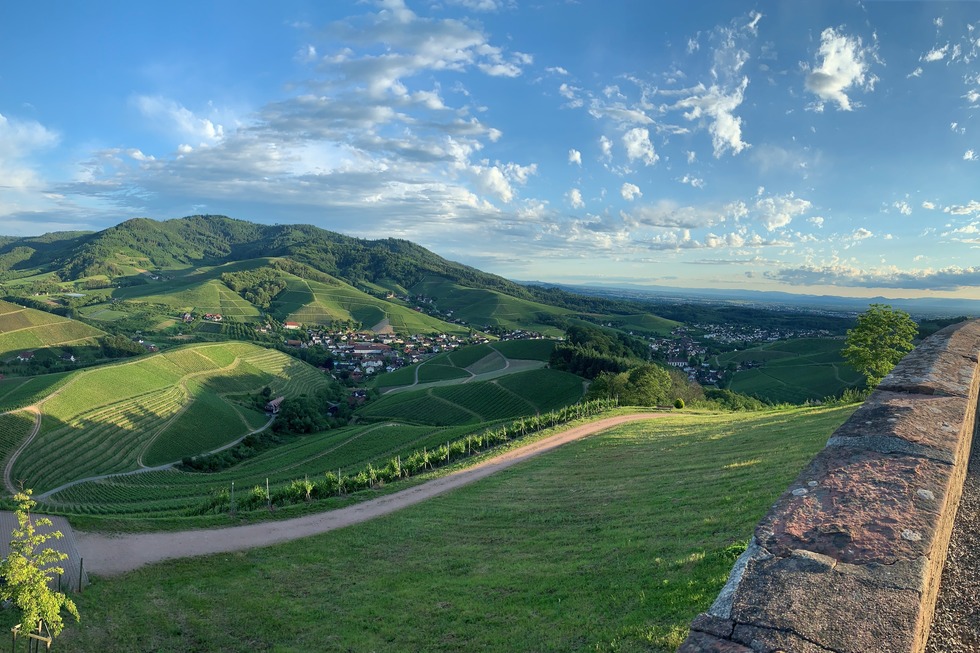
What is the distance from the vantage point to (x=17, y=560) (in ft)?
36.5

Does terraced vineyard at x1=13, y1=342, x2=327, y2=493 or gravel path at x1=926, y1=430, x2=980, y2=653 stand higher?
gravel path at x1=926, y1=430, x2=980, y2=653

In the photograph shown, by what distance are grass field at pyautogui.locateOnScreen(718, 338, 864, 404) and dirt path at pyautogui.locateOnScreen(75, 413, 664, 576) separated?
102 meters

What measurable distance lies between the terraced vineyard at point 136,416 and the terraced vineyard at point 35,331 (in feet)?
136

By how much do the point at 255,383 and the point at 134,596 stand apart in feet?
381

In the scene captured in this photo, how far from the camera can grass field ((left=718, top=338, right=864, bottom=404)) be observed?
108062 mm

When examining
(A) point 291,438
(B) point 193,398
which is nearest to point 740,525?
(A) point 291,438

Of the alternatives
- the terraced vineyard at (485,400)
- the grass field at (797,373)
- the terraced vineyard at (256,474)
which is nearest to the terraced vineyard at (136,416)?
the terraced vineyard at (256,474)

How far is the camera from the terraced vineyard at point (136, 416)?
6712cm

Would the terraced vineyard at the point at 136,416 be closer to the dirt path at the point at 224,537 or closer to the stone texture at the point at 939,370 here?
the dirt path at the point at 224,537

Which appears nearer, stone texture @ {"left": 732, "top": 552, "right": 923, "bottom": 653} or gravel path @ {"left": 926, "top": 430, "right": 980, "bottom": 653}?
stone texture @ {"left": 732, "top": 552, "right": 923, "bottom": 653}

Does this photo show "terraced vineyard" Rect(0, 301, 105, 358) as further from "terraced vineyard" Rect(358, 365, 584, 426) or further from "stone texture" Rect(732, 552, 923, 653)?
"stone texture" Rect(732, 552, 923, 653)

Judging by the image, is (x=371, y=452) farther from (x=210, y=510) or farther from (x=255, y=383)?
(x=255, y=383)

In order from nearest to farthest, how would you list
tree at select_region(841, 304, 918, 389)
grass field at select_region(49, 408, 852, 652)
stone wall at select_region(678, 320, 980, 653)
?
1. stone wall at select_region(678, 320, 980, 653)
2. grass field at select_region(49, 408, 852, 652)
3. tree at select_region(841, 304, 918, 389)

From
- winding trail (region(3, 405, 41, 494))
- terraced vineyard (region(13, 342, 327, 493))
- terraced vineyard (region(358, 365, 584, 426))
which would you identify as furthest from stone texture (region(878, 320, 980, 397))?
terraced vineyard (region(13, 342, 327, 493))
